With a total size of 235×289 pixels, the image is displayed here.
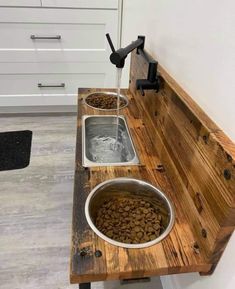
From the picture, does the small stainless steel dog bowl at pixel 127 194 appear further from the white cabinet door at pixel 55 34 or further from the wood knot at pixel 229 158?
the white cabinet door at pixel 55 34

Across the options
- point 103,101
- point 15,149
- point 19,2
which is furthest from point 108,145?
point 19,2

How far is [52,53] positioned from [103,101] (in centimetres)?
94

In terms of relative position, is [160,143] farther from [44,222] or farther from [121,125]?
[44,222]

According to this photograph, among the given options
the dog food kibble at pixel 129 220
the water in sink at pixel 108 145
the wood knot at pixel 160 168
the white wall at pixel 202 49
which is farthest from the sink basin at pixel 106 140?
the white wall at pixel 202 49

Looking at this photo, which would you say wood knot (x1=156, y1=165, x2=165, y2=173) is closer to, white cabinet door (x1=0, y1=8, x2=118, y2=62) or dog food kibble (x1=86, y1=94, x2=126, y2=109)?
dog food kibble (x1=86, y1=94, x2=126, y2=109)

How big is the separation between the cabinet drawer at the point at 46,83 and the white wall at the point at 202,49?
1.21 meters

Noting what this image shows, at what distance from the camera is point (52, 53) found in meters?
2.03

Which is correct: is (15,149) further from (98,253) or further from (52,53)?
(98,253)

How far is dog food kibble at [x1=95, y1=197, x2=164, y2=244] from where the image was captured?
713mm

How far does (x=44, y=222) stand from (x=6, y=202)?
0.29 metres

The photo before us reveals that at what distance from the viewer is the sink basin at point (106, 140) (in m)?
1.05

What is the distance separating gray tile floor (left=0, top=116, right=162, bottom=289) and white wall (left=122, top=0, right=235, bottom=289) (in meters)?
0.54

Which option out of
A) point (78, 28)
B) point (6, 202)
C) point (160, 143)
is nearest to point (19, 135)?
point (6, 202)

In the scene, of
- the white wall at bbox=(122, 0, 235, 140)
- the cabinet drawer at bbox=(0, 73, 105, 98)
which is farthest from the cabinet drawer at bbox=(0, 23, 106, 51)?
the white wall at bbox=(122, 0, 235, 140)
